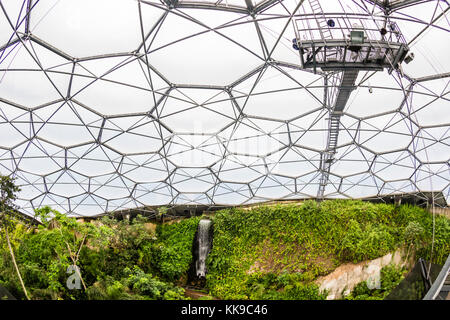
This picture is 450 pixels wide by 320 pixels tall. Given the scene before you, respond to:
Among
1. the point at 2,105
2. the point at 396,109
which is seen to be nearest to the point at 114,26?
the point at 2,105

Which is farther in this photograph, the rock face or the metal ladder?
the rock face

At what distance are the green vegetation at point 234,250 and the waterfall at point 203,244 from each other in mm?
Answer: 672

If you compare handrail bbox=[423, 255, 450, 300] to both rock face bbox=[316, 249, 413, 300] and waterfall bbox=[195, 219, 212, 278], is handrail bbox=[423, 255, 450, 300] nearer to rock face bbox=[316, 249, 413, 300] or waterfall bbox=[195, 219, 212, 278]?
rock face bbox=[316, 249, 413, 300]

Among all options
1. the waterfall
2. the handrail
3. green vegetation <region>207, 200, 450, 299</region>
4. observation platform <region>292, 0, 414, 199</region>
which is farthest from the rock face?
the handrail

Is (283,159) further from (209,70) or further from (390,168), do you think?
(209,70)

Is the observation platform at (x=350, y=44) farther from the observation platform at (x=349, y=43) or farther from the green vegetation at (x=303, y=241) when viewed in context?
the green vegetation at (x=303, y=241)

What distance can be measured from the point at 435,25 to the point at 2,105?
69.8ft

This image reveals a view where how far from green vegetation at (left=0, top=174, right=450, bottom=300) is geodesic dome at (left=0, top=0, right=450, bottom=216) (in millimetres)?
3510

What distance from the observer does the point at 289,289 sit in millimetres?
19578

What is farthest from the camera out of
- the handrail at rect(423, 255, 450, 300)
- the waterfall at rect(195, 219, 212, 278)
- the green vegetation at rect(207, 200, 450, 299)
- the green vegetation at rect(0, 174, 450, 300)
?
the waterfall at rect(195, 219, 212, 278)

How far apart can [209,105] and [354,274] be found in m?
13.3

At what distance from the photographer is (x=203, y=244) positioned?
27641mm

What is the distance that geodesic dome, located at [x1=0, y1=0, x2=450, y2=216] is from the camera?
42.3 feet
